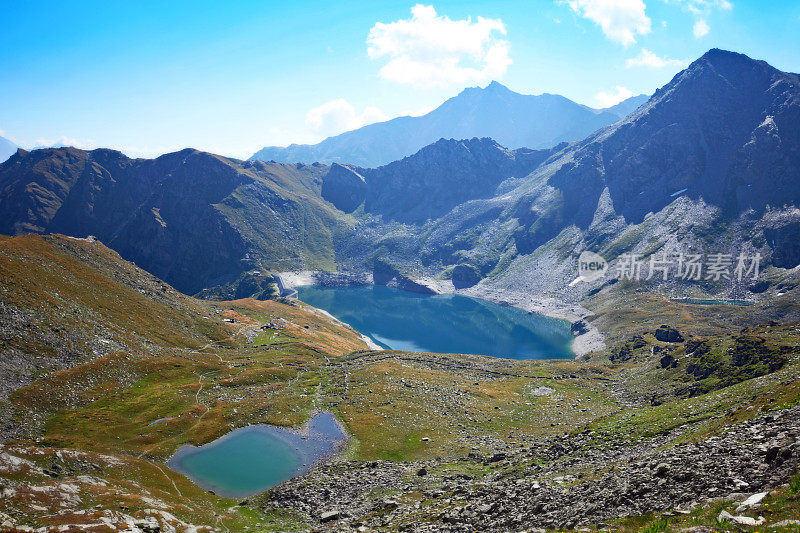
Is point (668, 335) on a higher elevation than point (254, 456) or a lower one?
higher

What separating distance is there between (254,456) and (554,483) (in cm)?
4139

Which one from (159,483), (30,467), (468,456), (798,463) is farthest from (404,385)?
(798,463)

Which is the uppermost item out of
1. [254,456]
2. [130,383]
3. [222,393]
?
[130,383]

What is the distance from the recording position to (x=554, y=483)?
34125 mm

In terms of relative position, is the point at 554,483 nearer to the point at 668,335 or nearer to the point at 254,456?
the point at 254,456

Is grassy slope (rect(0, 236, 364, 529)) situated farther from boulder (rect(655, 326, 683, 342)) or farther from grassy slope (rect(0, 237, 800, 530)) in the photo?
boulder (rect(655, 326, 683, 342))

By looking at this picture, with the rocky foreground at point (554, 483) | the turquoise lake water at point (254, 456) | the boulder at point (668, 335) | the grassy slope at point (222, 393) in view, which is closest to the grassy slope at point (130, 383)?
the grassy slope at point (222, 393)

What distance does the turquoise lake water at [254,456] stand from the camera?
51344 millimetres

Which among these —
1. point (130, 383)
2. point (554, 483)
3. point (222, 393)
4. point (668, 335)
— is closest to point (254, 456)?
point (222, 393)

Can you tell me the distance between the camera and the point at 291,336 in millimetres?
143875

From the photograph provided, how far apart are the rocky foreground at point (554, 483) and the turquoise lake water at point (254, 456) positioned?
15.4ft

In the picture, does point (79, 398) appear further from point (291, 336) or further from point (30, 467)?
point (291, 336)

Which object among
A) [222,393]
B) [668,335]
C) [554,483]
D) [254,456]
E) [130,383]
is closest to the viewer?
[554,483]

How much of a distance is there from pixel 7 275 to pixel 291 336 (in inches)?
2988
